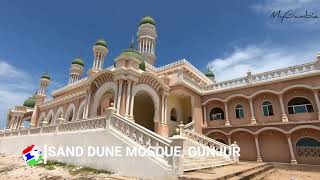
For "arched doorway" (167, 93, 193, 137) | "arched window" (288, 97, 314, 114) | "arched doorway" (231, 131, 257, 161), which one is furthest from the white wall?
"arched window" (288, 97, 314, 114)

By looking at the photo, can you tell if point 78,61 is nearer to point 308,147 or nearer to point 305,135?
point 305,135

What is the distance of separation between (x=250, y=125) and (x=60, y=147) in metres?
13.6

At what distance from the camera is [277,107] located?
1550 cm

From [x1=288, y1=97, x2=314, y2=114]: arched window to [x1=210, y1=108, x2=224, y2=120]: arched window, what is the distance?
5.20m

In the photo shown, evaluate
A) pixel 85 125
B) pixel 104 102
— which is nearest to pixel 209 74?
pixel 104 102

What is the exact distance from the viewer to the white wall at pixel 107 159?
6792mm

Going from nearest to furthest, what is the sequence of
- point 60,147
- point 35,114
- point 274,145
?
point 60,147
point 274,145
point 35,114

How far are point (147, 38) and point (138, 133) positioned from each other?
21976 mm

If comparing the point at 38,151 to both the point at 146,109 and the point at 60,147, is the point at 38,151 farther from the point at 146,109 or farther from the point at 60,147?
the point at 146,109

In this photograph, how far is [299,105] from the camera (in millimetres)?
14844

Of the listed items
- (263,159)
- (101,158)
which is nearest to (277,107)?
(263,159)

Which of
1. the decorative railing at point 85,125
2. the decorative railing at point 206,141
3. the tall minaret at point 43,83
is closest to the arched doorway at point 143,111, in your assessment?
the decorative railing at point 206,141

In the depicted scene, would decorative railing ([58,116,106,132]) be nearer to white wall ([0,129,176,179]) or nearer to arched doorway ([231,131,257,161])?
white wall ([0,129,176,179])

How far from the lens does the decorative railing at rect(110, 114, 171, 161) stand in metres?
7.23
